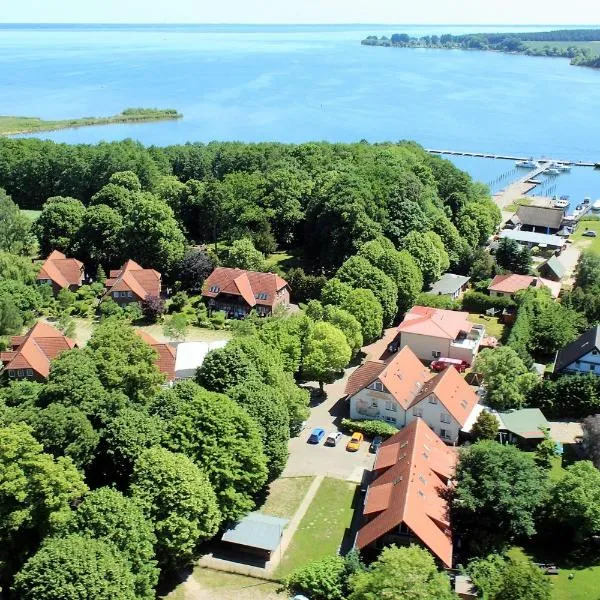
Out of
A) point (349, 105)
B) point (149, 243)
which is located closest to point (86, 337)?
point (149, 243)

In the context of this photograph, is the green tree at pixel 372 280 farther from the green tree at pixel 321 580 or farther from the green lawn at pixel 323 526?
the green tree at pixel 321 580

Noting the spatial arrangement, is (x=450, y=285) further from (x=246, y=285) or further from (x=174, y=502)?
(x=174, y=502)

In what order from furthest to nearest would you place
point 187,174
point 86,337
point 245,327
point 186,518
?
1. point 187,174
2. point 86,337
3. point 245,327
4. point 186,518

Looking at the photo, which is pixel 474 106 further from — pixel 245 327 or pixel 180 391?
pixel 180 391

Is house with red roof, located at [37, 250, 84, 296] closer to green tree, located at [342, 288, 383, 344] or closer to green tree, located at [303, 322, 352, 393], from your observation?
green tree, located at [342, 288, 383, 344]

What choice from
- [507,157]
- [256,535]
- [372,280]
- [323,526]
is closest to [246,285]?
[372,280]

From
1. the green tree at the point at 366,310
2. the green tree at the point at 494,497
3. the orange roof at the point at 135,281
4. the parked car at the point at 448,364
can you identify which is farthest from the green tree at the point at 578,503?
the orange roof at the point at 135,281
